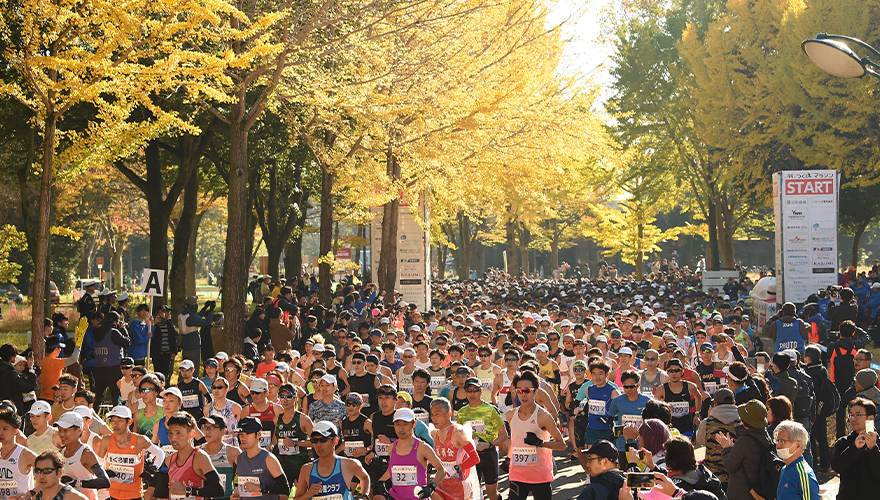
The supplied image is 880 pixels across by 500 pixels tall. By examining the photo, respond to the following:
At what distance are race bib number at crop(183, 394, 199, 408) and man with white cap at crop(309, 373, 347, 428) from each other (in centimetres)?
192

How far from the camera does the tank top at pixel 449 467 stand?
8094 mm

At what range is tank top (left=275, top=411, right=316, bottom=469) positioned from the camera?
9.16 meters

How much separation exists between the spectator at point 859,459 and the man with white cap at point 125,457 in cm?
610

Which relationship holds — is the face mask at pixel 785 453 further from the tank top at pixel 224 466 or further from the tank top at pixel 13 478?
the tank top at pixel 13 478

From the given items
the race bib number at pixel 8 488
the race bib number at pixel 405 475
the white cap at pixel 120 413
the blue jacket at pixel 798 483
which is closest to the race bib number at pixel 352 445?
the race bib number at pixel 405 475

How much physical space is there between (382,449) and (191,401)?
3.09 m

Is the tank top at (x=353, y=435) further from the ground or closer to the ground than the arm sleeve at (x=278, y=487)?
further from the ground

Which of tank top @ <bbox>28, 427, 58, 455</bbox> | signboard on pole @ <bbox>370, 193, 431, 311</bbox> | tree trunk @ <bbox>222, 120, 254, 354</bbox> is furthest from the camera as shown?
signboard on pole @ <bbox>370, 193, 431, 311</bbox>

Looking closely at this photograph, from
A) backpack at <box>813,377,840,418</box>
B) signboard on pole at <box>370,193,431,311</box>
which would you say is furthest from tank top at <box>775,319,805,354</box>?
signboard on pole at <box>370,193,431,311</box>

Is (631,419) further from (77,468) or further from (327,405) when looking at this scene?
(77,468)

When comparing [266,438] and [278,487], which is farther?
[266,438]

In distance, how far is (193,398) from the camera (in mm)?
10992

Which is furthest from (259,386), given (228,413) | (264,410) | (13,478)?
(13,478)

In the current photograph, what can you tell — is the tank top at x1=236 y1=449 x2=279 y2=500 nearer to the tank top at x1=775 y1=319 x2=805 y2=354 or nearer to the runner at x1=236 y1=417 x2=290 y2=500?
the runner at x1=236 y1=417 x2=290 y2=500
